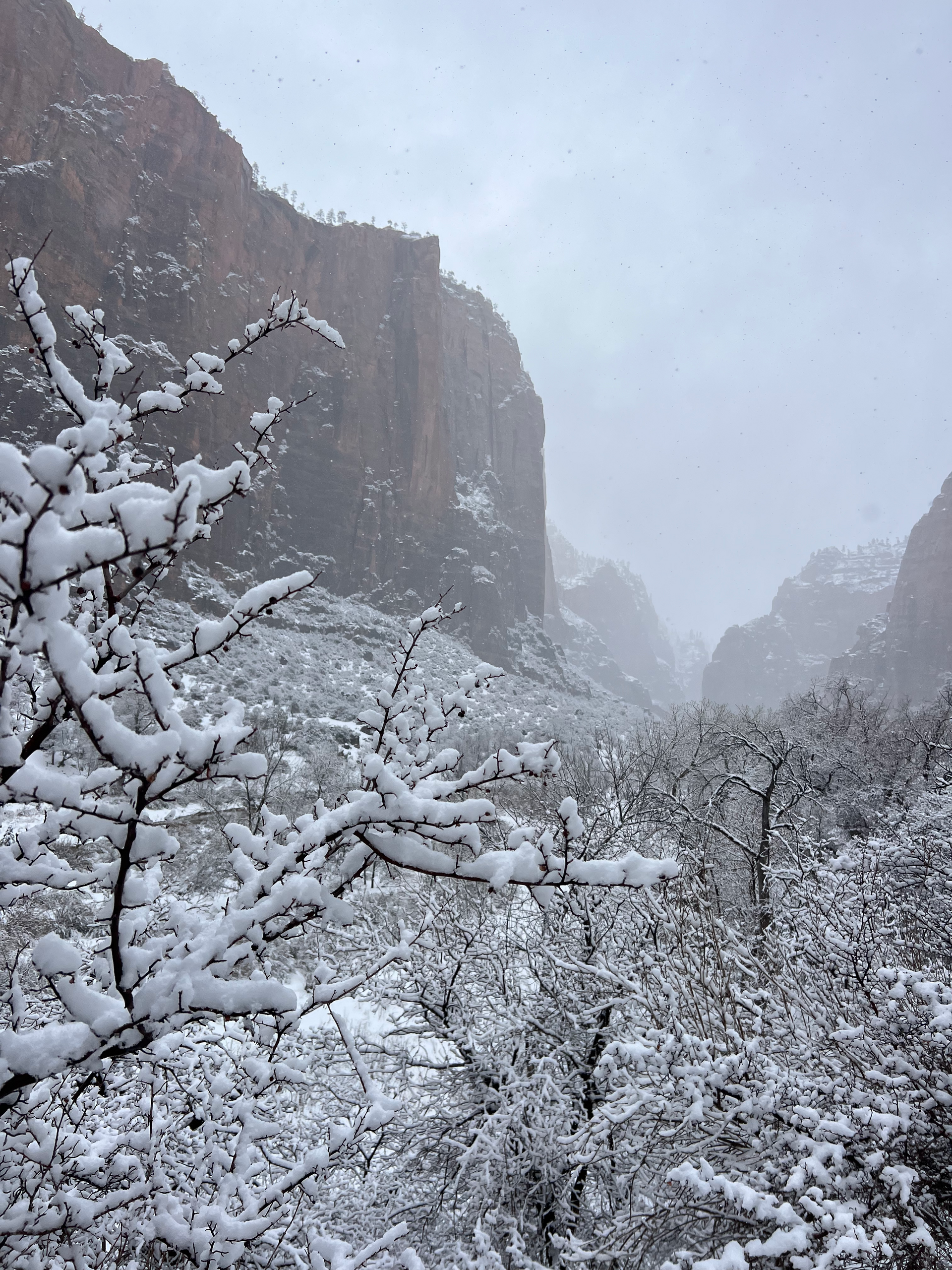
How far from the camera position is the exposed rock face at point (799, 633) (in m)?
129

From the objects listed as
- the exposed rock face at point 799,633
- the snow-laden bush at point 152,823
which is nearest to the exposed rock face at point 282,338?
the snow-laden bush at point 152,823

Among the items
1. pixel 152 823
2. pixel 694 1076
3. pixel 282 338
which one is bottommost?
pixel 694 1076

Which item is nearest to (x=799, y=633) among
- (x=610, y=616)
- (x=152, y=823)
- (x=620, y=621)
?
(x=620, y=621)

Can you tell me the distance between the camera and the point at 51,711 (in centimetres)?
195

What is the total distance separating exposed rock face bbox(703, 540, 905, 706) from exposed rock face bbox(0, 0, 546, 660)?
244 feet

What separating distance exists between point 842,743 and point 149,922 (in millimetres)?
25180

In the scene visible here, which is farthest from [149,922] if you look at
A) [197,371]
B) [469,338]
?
[469,338]

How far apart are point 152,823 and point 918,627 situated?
103245 mm

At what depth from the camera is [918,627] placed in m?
82.1

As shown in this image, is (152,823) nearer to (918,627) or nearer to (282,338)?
(282,338)

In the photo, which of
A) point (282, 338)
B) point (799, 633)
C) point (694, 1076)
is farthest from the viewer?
point (799, 633)

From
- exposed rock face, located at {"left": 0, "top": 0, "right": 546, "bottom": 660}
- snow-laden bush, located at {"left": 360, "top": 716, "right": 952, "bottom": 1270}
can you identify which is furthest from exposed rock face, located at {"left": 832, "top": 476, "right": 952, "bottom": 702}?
snow-laden bush, located at {"left": 360, "top": 716, "right": 952, "bottom": 1270}

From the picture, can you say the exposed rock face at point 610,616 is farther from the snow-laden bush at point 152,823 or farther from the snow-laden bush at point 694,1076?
the snow-laden bush at point 152,823

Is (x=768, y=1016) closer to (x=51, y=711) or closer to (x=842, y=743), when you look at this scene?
(x=51, y=711)
